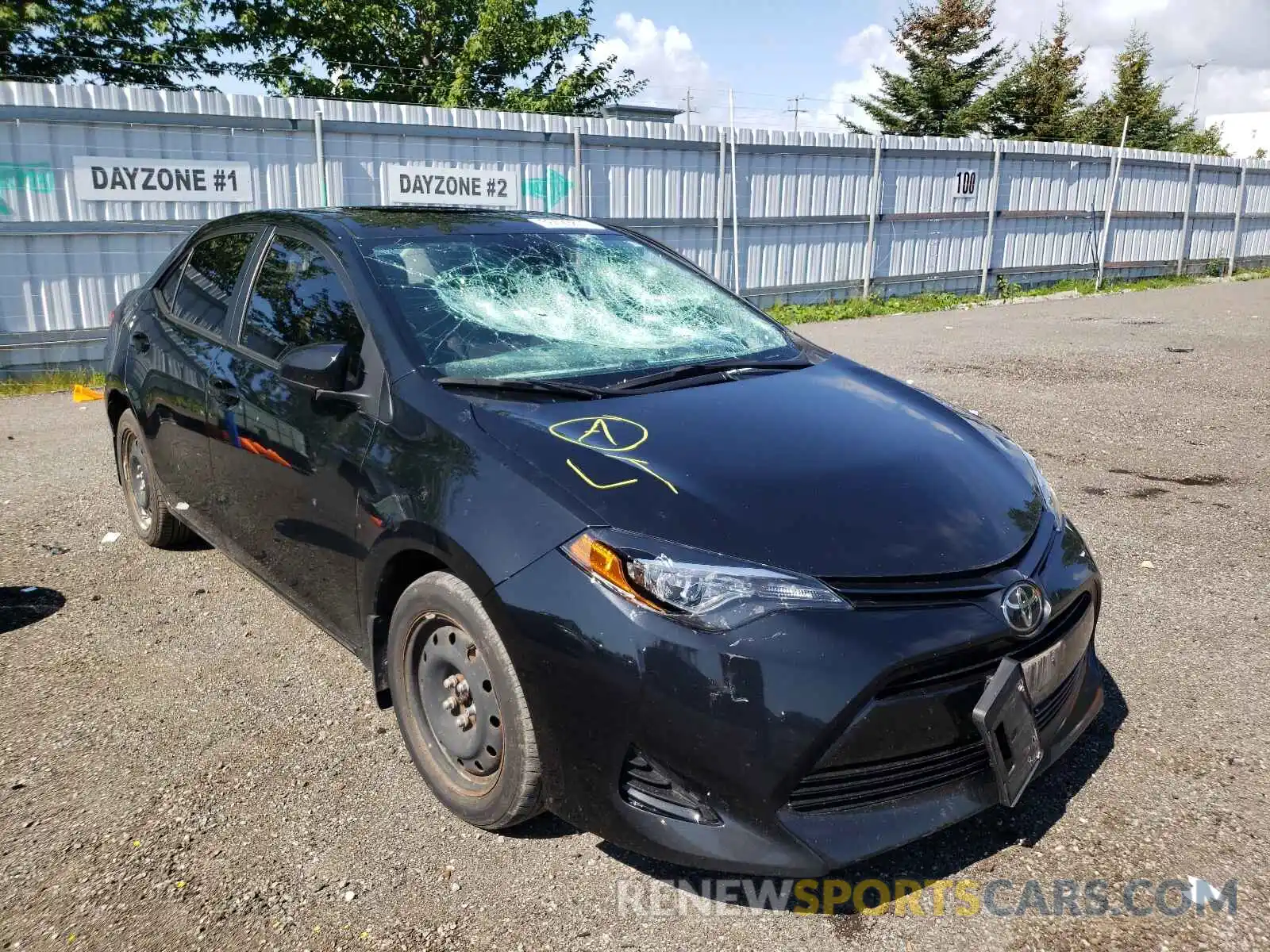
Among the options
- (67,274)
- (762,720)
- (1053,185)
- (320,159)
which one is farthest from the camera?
(1053,185)

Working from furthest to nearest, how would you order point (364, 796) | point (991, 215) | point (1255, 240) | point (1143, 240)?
point (1255, 240) < point (1143, 240) < point (991, 215) < point (364, 796)

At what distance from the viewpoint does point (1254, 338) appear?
12.0m

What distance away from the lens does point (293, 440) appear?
3.22m

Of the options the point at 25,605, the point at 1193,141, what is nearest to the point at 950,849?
the point at 25,605

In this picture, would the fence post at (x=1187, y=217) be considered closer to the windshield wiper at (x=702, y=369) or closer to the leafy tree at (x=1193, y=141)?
the windshield wiper at (x=702, y=369)

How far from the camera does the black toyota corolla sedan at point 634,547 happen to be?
2156 mm

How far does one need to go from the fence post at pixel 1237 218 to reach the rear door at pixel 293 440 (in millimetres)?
23669

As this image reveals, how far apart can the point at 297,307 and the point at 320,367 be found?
2.07 ft

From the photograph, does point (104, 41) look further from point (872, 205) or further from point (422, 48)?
point (872, 205)

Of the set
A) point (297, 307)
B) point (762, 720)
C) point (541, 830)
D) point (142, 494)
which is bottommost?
point (541, 830)

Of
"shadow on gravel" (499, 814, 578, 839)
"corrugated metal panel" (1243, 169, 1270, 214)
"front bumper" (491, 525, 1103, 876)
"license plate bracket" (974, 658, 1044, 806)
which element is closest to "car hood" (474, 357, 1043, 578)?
"front bumper" (491, 525, 1103, 876)

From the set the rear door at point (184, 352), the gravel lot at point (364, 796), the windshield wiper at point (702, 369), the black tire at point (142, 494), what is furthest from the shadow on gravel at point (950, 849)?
the black tire at point (142, 494)

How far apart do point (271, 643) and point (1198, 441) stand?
20.7ft

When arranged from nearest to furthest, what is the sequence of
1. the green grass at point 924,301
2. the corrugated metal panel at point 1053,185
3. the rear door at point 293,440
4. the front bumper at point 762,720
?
the front bumper at point 762,720
the rear door at point 293,440
the green grass at point 924,301
the corrugated metal panel at point 1053,185
